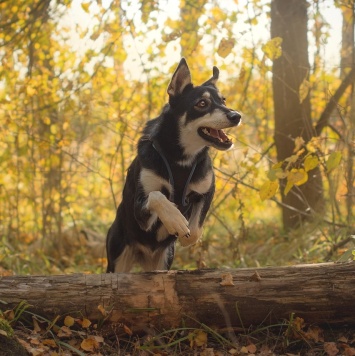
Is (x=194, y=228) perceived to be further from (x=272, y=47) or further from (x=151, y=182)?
(x=272, y=47)

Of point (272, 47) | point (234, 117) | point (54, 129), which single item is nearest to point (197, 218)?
point (234, 117)

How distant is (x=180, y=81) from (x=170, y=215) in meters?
1.21

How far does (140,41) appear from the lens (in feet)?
22.2

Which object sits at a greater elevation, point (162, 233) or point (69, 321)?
point (162, 233)

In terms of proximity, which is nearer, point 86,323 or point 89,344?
point 89,344

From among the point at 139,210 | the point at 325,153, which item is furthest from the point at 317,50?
the point at 139,210

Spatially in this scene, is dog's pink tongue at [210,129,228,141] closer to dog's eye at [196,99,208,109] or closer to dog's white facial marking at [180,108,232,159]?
dog's white facial marking at [180,108,232,159]

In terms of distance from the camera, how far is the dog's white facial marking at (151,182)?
14.3 feet

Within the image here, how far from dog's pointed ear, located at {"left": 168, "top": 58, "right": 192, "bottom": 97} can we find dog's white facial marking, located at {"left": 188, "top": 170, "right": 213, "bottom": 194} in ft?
2.41

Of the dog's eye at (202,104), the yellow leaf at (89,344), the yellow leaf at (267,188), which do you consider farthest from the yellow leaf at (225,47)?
the yellow leaf at (89,344)

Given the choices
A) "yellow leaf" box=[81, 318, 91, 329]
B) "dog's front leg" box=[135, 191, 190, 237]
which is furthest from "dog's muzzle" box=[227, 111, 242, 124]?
"yellow leaf" box=[81, 318, 91, 329]

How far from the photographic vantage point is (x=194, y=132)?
446cm

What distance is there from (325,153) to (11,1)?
428 cm

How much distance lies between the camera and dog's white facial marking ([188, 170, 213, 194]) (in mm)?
4465
